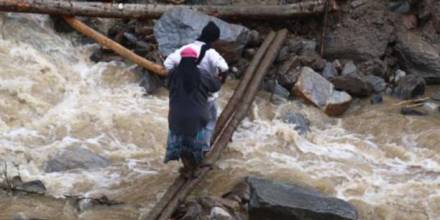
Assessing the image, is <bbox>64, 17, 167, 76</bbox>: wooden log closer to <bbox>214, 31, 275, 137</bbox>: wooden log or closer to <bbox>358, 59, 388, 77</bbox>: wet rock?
<bbox>214, 31, 275, 137</bbox>: wooden log

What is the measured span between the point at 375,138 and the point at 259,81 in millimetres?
2026

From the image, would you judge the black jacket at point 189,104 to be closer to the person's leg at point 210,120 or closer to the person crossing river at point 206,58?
the person crossing river at point 206,58

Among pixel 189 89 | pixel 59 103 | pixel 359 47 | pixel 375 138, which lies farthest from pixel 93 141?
pixel 359 47

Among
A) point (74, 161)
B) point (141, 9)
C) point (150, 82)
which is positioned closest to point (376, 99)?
point (150, 82)

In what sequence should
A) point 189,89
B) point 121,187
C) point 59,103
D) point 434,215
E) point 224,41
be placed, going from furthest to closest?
point 224,41 → point 59,103 → point 121,187 → point 434,215 → point 189,89

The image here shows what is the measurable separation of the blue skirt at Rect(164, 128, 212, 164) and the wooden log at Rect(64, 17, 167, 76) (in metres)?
3.29

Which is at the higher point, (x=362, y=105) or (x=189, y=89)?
(x=189, y=89)

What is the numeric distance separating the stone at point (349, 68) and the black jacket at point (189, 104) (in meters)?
4.67

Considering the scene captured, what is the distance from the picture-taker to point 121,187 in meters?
7.82

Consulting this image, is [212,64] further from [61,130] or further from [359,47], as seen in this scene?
[359,47]

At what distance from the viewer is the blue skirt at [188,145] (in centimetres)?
710

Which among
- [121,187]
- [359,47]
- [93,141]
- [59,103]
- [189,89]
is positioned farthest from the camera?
[359,47]

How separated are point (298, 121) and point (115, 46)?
11.1 ft

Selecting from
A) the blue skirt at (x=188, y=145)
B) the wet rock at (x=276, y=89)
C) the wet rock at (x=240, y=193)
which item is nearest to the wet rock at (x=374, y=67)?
the wet rock at (x=276, y=89)
